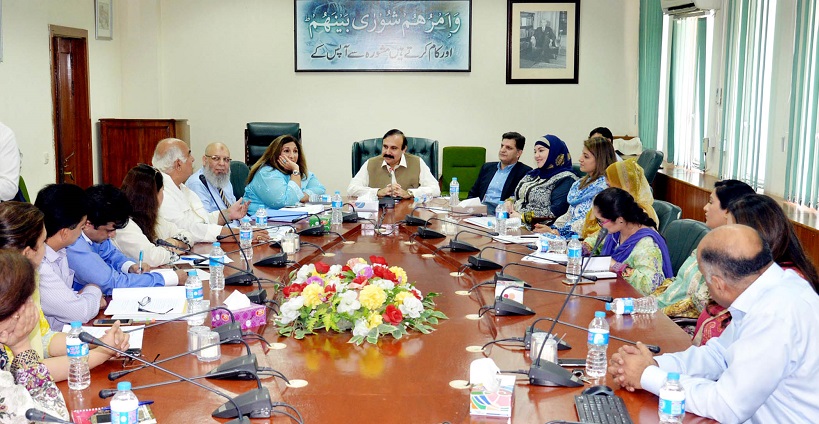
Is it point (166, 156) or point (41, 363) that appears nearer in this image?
point (41, 363)

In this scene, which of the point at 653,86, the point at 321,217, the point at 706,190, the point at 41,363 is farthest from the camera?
the point at 653,86

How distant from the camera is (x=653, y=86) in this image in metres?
8.21

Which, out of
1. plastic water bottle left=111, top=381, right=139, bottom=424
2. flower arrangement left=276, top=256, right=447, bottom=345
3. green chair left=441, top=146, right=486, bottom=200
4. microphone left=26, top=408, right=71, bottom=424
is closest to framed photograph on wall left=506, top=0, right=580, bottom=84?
green chair left=441, top=146, right=486, bottom=200

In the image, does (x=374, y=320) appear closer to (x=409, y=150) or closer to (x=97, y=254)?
(x=97, y=254)

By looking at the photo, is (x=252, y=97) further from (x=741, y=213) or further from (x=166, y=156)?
(x=741, y=213)

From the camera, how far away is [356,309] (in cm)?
279

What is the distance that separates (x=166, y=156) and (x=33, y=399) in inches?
113

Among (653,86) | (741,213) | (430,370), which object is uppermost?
(653,86)

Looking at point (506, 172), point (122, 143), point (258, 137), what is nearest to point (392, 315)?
point (506, 172)

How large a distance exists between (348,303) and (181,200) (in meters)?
2.27

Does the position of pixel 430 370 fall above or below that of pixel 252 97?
below

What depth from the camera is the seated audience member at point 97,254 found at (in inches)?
→ 127

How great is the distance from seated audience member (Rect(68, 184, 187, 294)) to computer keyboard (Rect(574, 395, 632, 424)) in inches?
75.5

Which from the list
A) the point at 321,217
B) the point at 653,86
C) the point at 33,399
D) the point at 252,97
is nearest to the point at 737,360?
Answer: the point at 33,399
